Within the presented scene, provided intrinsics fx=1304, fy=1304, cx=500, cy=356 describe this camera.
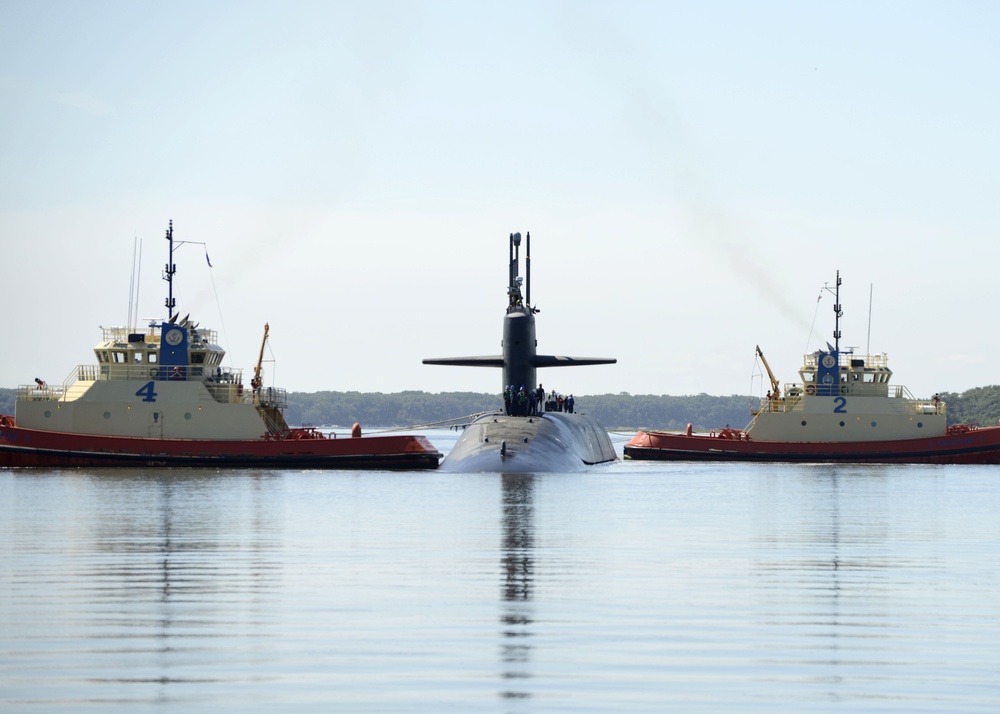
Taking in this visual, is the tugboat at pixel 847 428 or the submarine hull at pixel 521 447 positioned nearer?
the submarine hull at pixel 521 447

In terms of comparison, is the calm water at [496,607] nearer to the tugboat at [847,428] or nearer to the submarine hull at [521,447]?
the submarine hull at [521,447]

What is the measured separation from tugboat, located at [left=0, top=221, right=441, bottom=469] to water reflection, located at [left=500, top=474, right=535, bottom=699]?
13249 millimetres

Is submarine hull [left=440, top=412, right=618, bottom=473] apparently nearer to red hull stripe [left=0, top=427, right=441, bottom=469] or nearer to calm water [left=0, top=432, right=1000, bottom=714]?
red hull stripe [left=0, top=427, right=441, bottom=469]

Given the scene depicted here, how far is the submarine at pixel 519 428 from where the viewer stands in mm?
40875

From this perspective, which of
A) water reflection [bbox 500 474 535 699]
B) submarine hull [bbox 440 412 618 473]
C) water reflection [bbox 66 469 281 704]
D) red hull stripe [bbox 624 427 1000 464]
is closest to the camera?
water reflection [bbox 500 474 535 699]

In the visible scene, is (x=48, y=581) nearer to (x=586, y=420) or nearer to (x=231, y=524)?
(x=231, y=524)

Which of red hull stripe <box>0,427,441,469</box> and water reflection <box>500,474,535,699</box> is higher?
red hull stripe <box>0,427,441,469</box>

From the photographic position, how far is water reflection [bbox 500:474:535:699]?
38.6 ft

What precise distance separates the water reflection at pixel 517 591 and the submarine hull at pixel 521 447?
839cm

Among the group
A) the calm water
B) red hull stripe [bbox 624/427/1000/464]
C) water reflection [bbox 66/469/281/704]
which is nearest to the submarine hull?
red hull stripe [bbox 624/427/1000/464]

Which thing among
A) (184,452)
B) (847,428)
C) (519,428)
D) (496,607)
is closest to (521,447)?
(519,428)

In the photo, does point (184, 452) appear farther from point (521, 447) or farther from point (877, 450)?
point (877, 450)

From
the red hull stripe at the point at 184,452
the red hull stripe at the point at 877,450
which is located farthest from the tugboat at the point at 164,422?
the red hull stripe at the point at 877,450

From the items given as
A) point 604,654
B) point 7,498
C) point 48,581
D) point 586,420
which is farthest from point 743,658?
point 586,420
